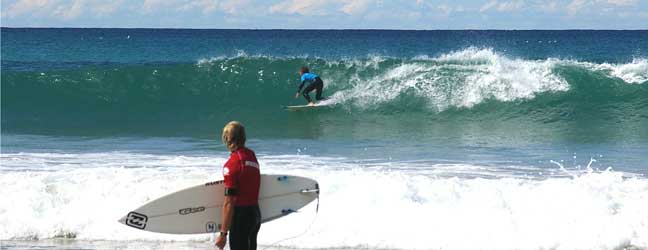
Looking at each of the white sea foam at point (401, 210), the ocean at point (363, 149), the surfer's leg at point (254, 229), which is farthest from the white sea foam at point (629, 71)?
the surfer's leg at point (254, 229)

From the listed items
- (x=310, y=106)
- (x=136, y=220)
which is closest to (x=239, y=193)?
(x=136, y=220)

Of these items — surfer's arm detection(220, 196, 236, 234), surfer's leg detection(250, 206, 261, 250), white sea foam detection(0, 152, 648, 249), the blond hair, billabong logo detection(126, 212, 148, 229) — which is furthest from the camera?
white sea foam detection(0, 152, 648, 249)

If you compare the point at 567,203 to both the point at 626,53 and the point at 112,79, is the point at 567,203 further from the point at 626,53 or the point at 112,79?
the point at 626,53

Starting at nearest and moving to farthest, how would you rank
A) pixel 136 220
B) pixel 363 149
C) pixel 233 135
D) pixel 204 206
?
pixel 233 135, pixel 204 206, pixel 136 220, pixel 363 149

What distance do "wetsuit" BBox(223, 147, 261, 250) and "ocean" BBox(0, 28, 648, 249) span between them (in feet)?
3.01

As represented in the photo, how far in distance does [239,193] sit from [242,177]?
115 mm

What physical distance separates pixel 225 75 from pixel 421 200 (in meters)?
14.2

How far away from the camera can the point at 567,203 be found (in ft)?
27.5

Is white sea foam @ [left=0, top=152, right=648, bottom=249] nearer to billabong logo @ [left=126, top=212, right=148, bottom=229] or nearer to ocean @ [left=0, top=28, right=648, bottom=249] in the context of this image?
ocean @ [left=0, top=28, right=648, bottom=249]

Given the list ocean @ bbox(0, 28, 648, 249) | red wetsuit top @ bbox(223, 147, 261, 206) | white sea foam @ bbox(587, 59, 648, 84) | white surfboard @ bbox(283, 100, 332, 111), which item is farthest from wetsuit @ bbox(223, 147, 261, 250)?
white sea foam @ bbox(587, 59, 648, 84)

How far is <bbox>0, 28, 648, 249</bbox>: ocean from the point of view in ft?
25.9

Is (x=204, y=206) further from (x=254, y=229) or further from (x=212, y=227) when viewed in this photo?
(x=254, y=229)

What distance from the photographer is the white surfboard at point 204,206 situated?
6188 millimetres

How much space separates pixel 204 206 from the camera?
6.19m
